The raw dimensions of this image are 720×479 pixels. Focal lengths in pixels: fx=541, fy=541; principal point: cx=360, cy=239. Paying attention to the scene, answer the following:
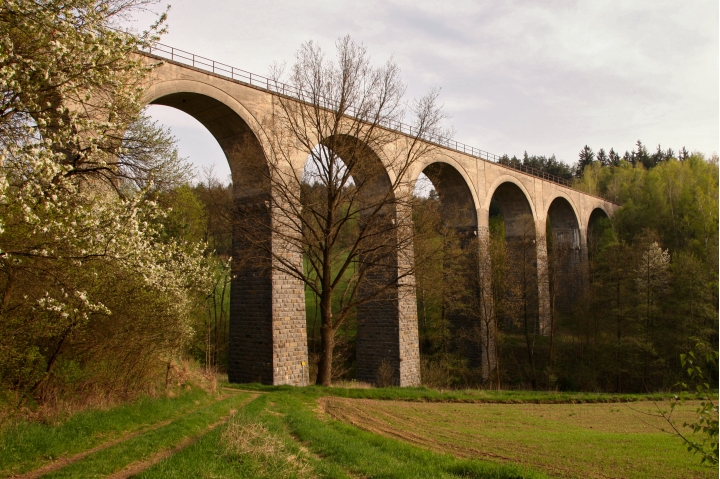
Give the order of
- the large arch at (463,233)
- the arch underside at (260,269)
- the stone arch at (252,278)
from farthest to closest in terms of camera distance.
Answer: the large arch at (463,233), the stone arch at (252,278), the arch underside at (260,269)

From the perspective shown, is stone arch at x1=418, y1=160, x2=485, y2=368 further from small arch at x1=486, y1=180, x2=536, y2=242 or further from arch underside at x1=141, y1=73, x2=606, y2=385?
arch underside at x1=141, y1=73, x2=606, y2=385

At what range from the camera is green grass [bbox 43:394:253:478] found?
4.86 m

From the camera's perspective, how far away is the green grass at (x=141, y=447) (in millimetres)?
4859

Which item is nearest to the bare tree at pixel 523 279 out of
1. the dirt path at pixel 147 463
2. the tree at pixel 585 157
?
the dirt path at pixel 147 463

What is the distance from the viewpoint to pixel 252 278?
48.9 feet

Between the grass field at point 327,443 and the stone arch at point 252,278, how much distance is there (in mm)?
3387

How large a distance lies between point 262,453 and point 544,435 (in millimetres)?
4952

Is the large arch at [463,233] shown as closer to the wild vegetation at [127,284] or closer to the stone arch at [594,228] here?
the wild vegetation at [127,284]

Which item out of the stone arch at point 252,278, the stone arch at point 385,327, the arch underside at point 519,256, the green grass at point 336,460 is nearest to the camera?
the green grass at point 336,460

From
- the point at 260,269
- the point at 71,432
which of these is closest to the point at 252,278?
the point at 260,269

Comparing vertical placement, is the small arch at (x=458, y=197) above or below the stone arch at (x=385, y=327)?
above

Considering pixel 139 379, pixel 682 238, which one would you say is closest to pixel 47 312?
pixel 139 379

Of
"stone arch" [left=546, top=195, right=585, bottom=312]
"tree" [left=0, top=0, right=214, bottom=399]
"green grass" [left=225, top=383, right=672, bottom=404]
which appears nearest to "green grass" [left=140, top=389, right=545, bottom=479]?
"tree" [left=0, top=0, right=214, bottom=399]

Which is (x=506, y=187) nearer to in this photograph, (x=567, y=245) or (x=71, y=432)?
(x=567, y=245)
